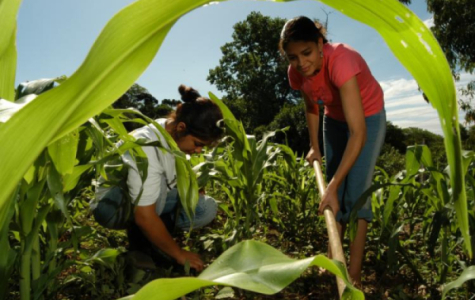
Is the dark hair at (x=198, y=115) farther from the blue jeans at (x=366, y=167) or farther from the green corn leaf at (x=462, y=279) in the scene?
the green corn leaf at (x=462, y=279)

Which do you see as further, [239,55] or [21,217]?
[239,55]

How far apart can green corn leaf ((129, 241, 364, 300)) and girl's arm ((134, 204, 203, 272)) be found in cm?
113

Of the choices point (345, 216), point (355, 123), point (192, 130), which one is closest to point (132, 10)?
point (355, 123)

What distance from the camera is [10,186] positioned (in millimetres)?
286

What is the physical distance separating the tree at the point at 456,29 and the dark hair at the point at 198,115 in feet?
44.8

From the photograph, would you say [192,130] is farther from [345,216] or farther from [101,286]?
[345,216]

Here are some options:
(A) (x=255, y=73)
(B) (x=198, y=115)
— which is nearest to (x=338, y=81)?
(B) (x=198, y=115)

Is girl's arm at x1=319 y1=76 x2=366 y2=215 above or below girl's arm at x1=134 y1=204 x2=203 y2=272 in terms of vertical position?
above

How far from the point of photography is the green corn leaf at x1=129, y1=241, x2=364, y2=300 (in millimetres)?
348

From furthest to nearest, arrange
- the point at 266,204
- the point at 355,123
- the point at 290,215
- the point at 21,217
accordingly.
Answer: the point at 266,204
the point at 290,215
the point at 355,123
the point at 21,217

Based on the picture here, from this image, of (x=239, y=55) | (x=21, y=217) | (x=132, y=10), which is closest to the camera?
(x=132, y=10)

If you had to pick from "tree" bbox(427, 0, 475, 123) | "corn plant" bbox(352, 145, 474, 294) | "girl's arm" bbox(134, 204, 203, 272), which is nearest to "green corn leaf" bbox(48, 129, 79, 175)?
"girl's arm" bbox(134, 204, 203, 272)

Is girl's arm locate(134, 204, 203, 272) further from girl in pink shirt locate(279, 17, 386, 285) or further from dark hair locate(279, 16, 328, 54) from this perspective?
dark hair locate(279, 16, 328, 54)

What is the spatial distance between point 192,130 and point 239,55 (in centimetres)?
2218
